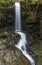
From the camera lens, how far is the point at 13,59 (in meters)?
6.19

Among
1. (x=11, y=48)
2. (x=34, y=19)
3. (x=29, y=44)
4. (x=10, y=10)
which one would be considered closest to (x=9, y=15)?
(x=10, y=10)

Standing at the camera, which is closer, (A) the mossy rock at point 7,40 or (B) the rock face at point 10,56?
(B) the rock face at point 10,56

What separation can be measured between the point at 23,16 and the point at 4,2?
1.20 metres

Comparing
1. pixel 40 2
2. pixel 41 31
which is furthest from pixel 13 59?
pixel 40 2

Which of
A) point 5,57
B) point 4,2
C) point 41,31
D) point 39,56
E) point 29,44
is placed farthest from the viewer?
point 4,2

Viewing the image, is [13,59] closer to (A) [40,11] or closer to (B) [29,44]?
(B) [29,44]

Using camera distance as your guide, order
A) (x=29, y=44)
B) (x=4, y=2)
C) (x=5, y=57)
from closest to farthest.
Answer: (x=5, y=57), (x=29, y=44), (x=4, y=2)

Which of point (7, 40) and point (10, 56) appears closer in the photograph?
point (10, 56)

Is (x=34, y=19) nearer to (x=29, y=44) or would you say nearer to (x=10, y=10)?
(x=10, y=10)

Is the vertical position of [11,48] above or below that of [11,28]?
above

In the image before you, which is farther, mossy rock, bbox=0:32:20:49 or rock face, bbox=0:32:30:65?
mossy rock, bbox=0:32:20:49

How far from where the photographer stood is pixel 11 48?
6.52 metres

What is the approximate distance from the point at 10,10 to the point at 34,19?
4.30 ft

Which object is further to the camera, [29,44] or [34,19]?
[34,19]
